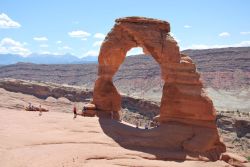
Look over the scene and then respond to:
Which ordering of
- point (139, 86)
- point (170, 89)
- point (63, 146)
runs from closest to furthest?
point (63, 146)
point (170, 89)
point (139, 86)

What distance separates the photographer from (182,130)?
22547 millimetres

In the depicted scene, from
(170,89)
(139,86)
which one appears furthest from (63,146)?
(139,86)

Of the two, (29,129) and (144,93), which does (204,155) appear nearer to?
(29,129)

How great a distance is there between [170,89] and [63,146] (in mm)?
7976

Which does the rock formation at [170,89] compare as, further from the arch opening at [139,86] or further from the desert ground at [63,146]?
the arch opening at [139,86]

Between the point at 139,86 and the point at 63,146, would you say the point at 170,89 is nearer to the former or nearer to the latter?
the point at 63,146

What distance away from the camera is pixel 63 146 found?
731 inches

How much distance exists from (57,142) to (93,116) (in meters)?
7.02

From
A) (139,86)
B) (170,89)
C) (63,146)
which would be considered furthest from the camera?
(139,86)

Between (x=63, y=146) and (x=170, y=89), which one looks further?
(x=170, y=89)

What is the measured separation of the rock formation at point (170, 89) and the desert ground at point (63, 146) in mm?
1636

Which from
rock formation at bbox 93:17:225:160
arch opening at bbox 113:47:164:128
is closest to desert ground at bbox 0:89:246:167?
rock formation at bbox 93:17:225:160

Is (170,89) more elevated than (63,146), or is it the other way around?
(170,89)

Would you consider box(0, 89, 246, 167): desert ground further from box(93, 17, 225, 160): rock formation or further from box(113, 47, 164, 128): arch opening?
box(113, 47, 164, 128): arch opening
